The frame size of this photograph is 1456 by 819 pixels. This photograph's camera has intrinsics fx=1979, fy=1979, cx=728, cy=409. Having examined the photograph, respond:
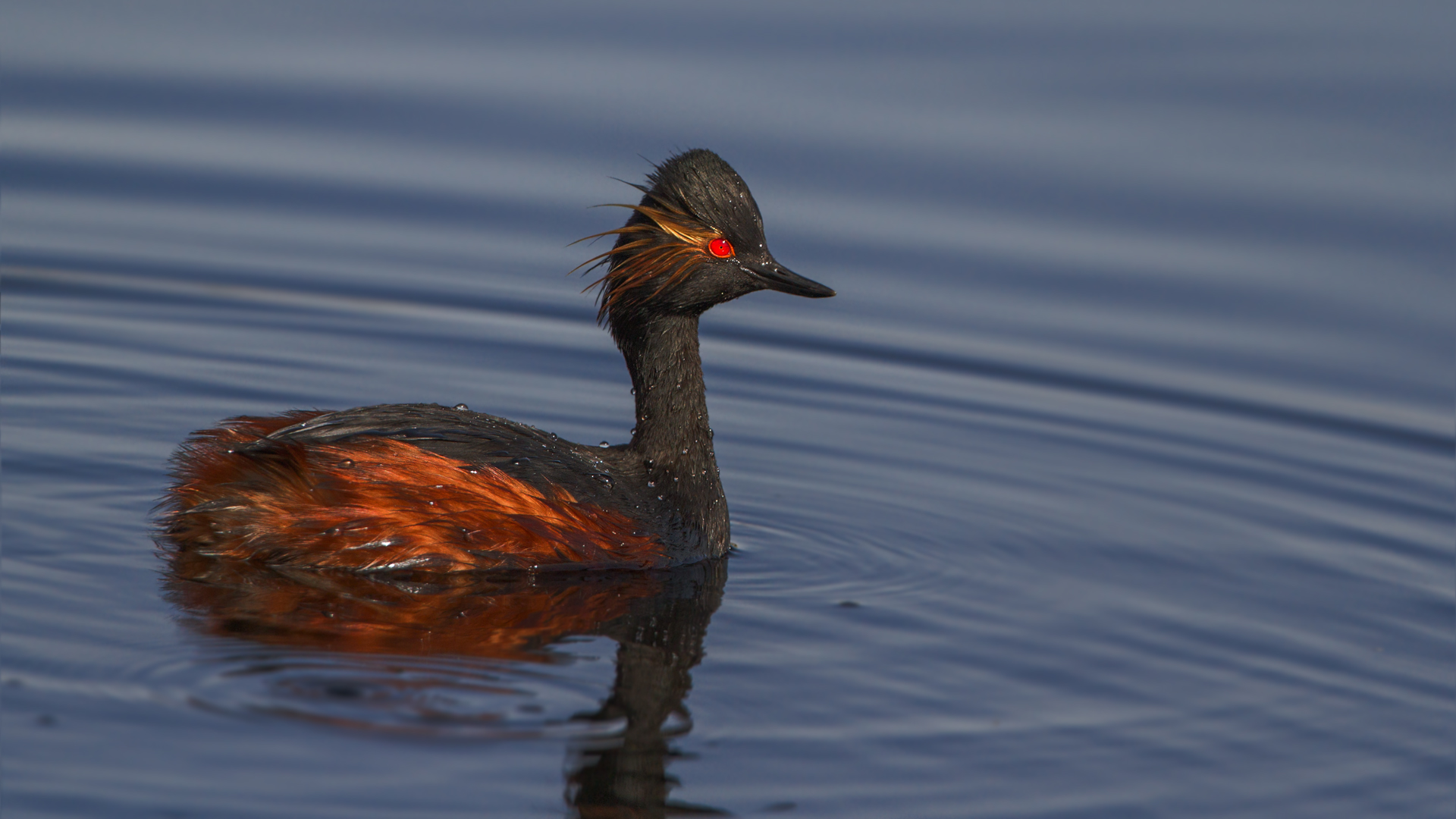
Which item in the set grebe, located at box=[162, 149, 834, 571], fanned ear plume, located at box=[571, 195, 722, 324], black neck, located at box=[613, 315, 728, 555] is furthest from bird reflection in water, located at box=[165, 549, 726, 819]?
fanned ear plume, located at box=[571, 195, 722, 324]

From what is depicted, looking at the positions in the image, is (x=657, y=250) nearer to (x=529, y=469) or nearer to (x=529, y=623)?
(x=529, y=469)

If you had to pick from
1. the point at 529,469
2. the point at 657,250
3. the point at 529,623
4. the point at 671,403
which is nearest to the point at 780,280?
the point at 657,250

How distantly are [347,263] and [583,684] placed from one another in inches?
250

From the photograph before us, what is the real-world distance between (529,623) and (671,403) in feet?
6.31

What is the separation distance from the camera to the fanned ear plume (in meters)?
9.72

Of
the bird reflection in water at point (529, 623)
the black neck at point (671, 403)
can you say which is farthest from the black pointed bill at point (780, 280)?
the bird reflection in water at point (529, 623)

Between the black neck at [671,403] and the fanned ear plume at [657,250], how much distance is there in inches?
8.5

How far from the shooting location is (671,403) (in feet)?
32.7

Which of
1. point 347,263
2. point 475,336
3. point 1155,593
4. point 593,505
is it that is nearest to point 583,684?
point 593,505

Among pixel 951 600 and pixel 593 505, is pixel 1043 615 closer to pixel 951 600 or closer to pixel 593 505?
pixel 951 600

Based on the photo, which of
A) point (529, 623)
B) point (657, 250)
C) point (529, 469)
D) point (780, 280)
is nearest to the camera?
point (529, 623)

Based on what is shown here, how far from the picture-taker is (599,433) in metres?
11.1

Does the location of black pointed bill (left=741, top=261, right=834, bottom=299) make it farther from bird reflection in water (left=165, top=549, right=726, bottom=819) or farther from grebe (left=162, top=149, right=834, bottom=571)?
bird reflection in water (left=165, top=549, right=726, bottom=819)

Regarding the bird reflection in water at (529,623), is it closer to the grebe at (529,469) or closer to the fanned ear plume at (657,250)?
the grebe at (529,469)
